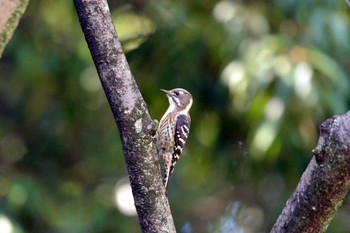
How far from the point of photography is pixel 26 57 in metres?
8.48

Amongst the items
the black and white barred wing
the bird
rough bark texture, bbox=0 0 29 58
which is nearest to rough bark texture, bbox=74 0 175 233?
rough bark texture, bbox=0 0 29 58

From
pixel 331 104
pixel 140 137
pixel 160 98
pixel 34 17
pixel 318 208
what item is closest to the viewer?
pixel 318 208

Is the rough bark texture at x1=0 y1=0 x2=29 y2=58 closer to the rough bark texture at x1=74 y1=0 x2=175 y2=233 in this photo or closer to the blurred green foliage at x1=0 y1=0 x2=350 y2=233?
the rough bark texture at x1=74 y1=0 x2=175 y2=233

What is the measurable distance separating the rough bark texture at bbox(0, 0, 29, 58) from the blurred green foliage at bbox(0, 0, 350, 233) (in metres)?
4.51

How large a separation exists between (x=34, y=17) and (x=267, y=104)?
275 cm

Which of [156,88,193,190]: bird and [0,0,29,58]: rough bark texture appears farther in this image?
[156,88,193,190]: bird

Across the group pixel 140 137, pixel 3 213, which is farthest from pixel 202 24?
pixel 140 137

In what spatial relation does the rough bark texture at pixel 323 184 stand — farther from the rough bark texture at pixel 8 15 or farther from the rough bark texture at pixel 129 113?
the rough bark texture at pixel 8 15

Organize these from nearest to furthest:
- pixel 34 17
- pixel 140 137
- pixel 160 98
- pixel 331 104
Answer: pixel 140 137 → pixel 331 104 → pixel 160 98 → pixel 34 17

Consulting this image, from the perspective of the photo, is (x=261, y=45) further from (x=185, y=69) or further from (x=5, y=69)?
(x=5, y=69)

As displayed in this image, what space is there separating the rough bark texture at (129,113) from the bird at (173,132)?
5.90 ft

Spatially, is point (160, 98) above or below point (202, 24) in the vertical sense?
below

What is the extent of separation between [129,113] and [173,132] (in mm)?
2122

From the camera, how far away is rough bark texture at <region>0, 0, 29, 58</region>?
7.77ft
